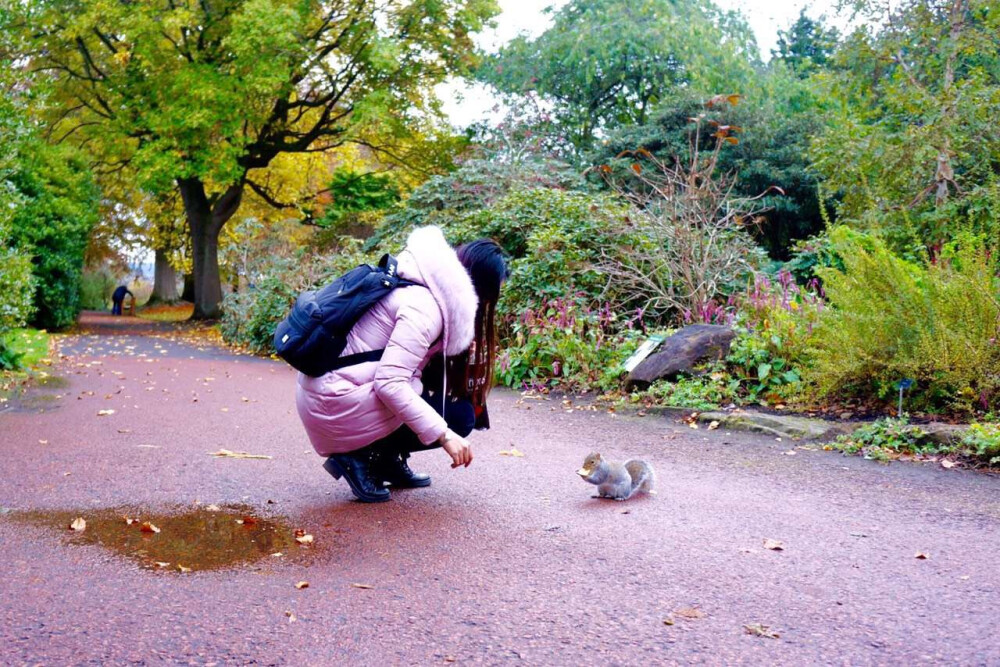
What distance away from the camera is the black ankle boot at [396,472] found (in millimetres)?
4766

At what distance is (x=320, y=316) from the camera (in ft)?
13.9

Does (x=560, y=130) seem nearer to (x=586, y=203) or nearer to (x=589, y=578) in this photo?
(x=586, y=203)

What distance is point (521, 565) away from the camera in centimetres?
366

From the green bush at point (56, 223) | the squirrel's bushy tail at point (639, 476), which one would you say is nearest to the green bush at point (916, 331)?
the squirrel's bushy tail at point (639, 476)

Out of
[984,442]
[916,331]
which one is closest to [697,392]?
[916,331]

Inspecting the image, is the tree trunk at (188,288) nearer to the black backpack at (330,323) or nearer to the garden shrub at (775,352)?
the garden shrub at (775,352)

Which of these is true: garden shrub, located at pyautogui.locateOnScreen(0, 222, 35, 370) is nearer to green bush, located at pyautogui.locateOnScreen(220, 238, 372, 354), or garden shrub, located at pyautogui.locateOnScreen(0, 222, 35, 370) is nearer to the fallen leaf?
green bush, located at pyautogui.locateOnScreen(220, 238, 372, 354)

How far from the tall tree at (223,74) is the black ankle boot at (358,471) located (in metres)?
18.4

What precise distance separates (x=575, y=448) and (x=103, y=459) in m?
3.11

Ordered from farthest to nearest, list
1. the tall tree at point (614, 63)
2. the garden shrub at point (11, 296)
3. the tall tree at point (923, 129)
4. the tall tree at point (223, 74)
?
the tall tree at point (614, 63), the tall tree at point (223, 74), the tall tree at point (923, 129), the garden shrub at point (11, 296)

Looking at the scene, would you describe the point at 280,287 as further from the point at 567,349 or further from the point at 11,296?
the point at 567,349

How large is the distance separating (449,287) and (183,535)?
160 centimetres

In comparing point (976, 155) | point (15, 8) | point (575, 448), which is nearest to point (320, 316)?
point (575, 448)

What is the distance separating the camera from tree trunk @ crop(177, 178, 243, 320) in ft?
85.3
